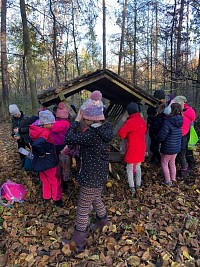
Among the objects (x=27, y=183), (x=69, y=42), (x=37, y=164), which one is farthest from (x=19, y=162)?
(x=69, y=42)

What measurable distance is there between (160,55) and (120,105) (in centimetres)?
2479

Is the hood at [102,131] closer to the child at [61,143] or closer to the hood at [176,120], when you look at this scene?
the child at [61,143]

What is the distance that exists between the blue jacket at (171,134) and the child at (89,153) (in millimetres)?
1885

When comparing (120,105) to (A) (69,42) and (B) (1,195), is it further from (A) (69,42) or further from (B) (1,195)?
(A) (69,42)

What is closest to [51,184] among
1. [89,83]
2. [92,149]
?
[92,149]

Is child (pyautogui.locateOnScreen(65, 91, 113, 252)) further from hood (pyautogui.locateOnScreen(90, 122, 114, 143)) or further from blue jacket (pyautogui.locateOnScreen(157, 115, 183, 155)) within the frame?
blue jacket (pyautogui.locateOnScreen(157, 115, 183, 155))

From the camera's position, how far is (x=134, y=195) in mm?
4910

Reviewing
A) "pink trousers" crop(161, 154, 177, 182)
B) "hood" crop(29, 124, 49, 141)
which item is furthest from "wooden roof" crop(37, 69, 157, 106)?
"pink trousers" crop(161, 154, 177, 182)

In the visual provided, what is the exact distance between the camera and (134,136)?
15.3 ft

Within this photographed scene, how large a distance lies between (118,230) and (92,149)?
1514mm

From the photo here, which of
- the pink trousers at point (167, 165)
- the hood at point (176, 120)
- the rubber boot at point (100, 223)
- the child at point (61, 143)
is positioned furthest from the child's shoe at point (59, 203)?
the hood at point (176, 120)

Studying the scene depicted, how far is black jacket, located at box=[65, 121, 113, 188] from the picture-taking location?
324cm

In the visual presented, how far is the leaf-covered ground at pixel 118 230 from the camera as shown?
3291 mm

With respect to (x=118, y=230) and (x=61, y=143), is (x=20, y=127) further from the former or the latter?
(x=118, y=230)
